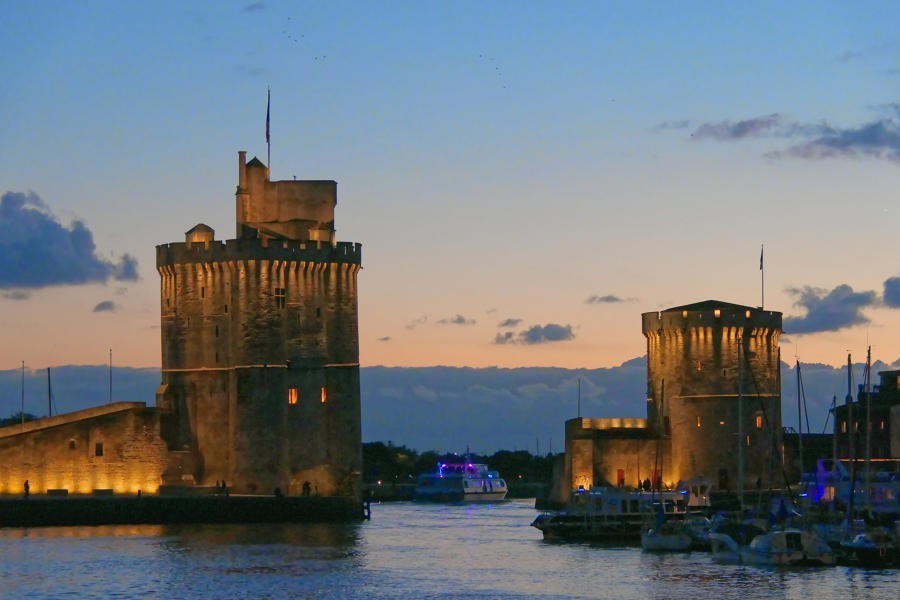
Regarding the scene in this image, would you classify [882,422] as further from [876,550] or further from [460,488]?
[876,550]

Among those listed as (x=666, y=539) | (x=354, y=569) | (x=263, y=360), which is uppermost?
(x=263, y=360)

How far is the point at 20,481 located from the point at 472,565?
22610mm

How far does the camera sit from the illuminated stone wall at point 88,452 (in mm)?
79188

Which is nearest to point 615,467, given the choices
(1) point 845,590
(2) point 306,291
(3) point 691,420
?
(3) point 691,420

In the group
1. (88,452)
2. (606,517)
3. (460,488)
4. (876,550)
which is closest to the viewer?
(876,550)

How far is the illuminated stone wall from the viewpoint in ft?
260

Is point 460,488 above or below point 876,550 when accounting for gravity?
above

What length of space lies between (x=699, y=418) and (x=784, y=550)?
3497cm

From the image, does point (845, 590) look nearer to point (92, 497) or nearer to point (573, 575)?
point (573, 575)

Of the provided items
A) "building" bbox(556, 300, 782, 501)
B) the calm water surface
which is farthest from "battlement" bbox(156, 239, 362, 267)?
"building" bbox(556, 300, 782, 501)

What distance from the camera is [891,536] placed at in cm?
6059

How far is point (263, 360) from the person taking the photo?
81.5 meters

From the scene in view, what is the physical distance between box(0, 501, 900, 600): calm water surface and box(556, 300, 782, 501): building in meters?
16.4

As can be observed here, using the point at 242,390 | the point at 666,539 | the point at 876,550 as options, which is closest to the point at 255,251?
the point at 242,390
